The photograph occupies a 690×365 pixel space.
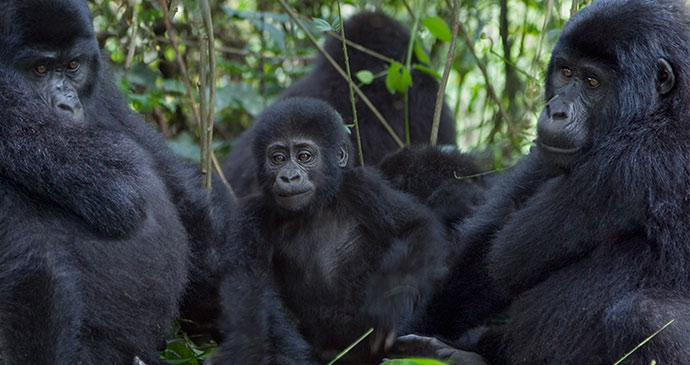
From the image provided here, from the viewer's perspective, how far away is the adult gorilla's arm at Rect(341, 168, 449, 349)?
11.9ft

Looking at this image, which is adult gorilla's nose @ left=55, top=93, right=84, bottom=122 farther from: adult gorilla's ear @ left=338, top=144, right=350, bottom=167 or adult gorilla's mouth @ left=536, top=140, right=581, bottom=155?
adult gorilla's mouth @ left=536, top=140, right=581, bottom=155

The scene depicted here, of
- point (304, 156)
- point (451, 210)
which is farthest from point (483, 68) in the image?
point (304, 156)

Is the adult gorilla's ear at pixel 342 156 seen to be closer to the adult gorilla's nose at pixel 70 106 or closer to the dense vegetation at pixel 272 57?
the dense vegetation at pixel 272 57

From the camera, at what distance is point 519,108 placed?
6.32 metres

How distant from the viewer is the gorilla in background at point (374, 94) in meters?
5.79

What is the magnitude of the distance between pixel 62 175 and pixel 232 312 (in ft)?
2.90

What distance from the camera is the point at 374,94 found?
5938 millimetres

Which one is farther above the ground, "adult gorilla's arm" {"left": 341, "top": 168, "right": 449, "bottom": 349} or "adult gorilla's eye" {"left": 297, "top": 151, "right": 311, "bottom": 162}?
"adult gorilla's eye" {"left": 297, "top": 151, "right": 311, "bottom": 162}

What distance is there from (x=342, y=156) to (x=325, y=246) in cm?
40

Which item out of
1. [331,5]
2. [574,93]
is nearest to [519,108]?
[331,5]

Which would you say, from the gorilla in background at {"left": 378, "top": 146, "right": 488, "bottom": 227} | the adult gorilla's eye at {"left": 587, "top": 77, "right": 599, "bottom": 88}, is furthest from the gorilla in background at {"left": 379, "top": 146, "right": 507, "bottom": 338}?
the adult gorilla's eye at {"left": 587, "top": 77, "right": 599, "bottom": 88}

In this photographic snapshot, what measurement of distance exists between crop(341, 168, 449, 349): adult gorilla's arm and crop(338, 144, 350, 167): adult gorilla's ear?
0.05 meters

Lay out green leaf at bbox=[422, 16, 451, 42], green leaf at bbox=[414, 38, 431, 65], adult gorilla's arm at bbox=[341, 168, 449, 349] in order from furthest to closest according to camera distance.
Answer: green leaf at bbox=[414, 38, 431, 65] → green leaf at bbox=[422, 16, 451, 42] → adult gorilla's arm at bbox=[341, 168, 449, 349]

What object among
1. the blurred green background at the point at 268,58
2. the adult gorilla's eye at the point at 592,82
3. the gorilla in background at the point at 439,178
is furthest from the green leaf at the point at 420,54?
the adult gorilla's eye at the point at 592,82
